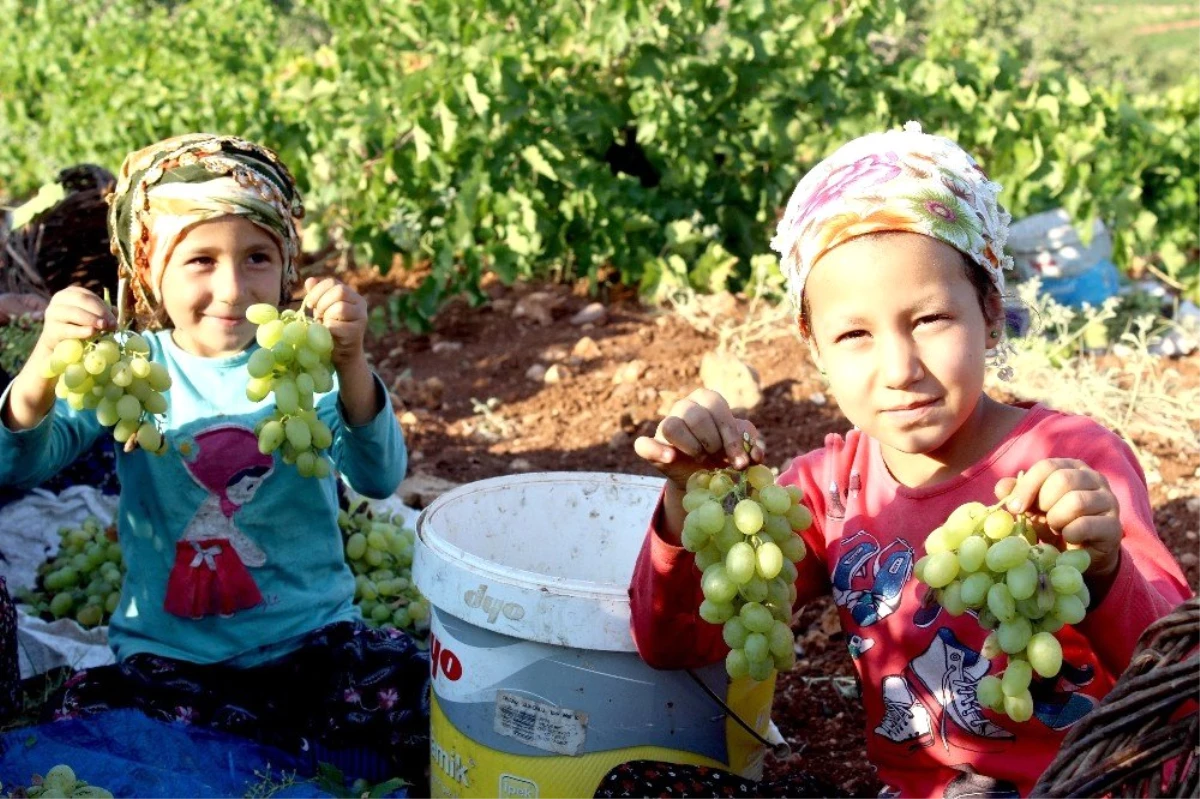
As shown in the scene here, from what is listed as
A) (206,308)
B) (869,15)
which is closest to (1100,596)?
(206,308)

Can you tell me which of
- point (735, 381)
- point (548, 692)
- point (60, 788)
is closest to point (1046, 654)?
point (548, 692)

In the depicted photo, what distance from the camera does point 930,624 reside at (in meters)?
1.89

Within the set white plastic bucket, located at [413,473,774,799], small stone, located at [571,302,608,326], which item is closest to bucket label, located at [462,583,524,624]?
white plastic bucket, located at [413,473,774,799]

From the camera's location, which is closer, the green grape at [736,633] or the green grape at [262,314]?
the green grape at [736,633]

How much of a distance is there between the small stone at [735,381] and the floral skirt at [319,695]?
1806 mm

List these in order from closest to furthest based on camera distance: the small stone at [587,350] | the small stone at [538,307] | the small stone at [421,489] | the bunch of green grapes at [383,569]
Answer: the bunch of green grapes at [383,569]
the small stone at [421,489]
the small stone at [587,350]
the small stone at [538,307]

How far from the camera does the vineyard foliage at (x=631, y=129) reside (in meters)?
4.92

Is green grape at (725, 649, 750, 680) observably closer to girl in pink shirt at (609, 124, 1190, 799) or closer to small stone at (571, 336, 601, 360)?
girl in pink shirt at (609, 124, 1190, 799)

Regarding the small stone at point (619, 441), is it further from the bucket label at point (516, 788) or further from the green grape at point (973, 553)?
the green grape at point (973, 553)

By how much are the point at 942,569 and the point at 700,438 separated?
1.30ft

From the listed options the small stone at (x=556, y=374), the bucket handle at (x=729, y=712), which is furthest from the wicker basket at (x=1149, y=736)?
the small stone at (x=556, y=374)

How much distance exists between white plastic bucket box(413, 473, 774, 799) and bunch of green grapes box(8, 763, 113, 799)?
0.55 meters

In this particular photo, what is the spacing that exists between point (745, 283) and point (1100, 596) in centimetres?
364

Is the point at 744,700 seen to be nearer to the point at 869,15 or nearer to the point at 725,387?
the point at 725,387
